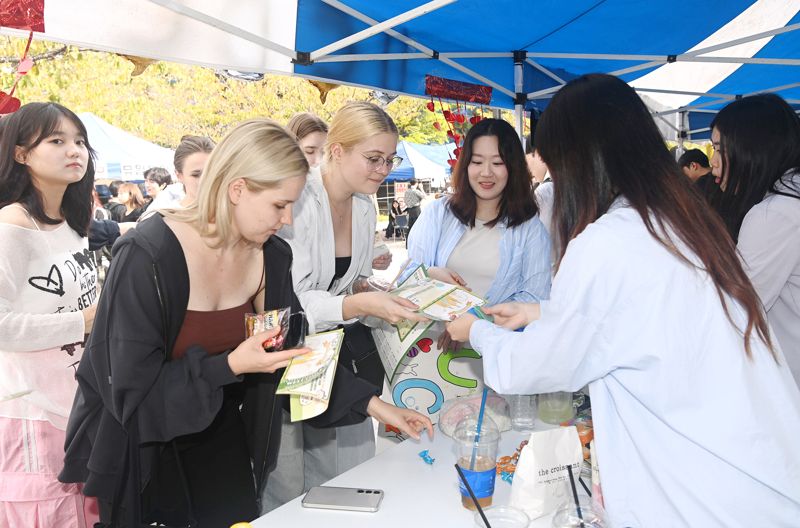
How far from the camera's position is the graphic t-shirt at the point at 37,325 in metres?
1.96

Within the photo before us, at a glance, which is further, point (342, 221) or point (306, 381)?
point (342, 221)

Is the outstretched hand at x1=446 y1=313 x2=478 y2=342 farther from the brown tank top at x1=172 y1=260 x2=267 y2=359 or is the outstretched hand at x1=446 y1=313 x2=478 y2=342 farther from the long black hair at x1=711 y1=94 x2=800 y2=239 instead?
the long black hair at x1=711 y1=94 x2=800 y2=239

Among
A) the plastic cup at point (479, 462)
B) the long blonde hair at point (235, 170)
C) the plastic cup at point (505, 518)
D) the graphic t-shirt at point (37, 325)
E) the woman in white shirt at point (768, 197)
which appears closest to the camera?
the plastic cup at point (505, 518)

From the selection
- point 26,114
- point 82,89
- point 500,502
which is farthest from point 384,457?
point 82,89

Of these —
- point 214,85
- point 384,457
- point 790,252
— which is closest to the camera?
point 384,457

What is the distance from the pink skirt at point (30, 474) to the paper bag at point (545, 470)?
5.48 ft

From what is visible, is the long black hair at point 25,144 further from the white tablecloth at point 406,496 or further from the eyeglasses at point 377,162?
the white tablecloth at point 406,496

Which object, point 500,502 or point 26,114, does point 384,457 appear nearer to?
point 500,502

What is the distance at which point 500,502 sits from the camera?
1426 mm

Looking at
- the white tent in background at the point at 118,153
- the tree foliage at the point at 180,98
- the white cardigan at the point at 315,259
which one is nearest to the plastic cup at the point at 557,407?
the white cardigan at the point at 315,259

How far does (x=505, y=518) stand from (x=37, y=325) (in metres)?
1.64

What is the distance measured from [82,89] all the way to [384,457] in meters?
15.6

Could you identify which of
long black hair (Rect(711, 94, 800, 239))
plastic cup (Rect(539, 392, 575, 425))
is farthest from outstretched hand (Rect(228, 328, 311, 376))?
long black hair (Rect(711, 94, 800, 239))

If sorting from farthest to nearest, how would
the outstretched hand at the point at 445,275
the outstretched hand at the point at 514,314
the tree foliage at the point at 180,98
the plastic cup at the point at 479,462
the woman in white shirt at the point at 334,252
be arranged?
the tree foliage at the point at 180,98
the outstretched hand at the point at 445,275
the woman in white shirt at the point at 334,252
the outstretched hand at the point at 514,314
the plastic cup at the point at 479,462
